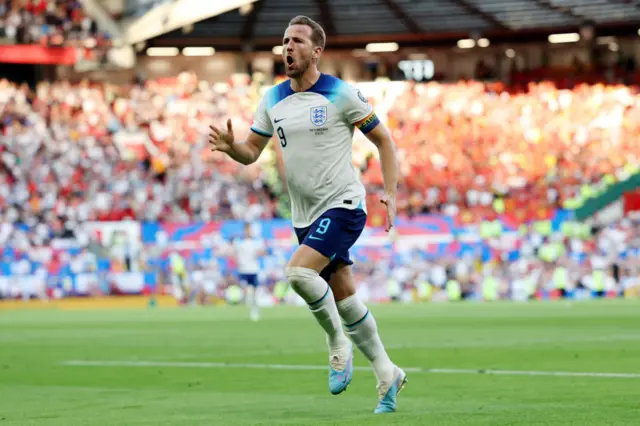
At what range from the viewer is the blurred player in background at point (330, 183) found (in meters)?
7.55

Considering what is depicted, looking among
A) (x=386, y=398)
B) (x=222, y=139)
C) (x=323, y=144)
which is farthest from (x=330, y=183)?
(x=386, y=398)

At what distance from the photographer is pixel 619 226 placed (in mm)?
35969

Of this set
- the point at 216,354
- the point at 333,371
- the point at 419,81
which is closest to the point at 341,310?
the point at 333,371

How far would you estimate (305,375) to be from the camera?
10.8 metres

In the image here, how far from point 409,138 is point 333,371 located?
3407 centimetres

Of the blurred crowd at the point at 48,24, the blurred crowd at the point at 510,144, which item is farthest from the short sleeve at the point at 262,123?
the blurred crowd at the point at 48,24

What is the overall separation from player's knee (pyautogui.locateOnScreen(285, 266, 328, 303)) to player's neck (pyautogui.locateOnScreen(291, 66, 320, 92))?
3.80 feet

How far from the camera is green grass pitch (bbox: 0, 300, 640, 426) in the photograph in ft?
24.2

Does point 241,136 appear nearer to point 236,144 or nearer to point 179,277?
point 179,277

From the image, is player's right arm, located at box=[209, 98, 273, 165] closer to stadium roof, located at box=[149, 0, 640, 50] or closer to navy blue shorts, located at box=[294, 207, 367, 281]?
navy blue shorts, located at box=[294, 207, 367, 281]

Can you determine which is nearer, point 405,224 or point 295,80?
point 295,80

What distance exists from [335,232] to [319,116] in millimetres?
723

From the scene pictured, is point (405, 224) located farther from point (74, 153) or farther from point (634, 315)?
point (634, 315)

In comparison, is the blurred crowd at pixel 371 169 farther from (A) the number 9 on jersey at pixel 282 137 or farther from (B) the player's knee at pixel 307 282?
(B) the player's knee at pixel 307 282
